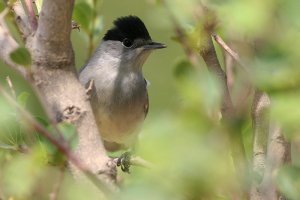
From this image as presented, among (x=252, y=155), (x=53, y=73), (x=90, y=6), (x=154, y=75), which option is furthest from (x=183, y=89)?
(x=154, y=75)

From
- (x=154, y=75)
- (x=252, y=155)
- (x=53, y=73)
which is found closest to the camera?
(x=53, y=73)

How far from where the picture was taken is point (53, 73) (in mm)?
1098

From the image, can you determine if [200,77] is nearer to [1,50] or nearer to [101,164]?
[101,164]

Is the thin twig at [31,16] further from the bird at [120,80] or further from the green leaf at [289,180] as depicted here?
the bird at [120,80]

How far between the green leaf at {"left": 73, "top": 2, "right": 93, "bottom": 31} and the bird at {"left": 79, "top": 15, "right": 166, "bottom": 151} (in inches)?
46.4

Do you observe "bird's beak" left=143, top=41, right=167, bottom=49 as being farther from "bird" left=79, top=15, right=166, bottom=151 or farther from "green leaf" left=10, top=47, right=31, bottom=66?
"green leaf" left=10, top=47, right=31, bottom=66

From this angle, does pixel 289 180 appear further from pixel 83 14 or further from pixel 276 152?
pixel 83 14

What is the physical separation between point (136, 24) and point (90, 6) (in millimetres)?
1379

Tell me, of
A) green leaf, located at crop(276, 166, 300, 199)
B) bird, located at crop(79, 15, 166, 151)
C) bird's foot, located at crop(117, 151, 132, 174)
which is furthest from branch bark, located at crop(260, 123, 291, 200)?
bird, located at crop(79, 15, 166, 151)

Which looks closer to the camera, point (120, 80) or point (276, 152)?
point (276, 152)

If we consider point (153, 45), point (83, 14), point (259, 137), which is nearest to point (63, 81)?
point (259, 137)

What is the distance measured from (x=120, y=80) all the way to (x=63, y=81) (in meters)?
2.13

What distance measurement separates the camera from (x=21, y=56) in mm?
875

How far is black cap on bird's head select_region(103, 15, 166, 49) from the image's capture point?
308cm
